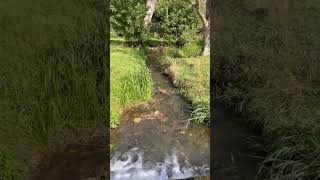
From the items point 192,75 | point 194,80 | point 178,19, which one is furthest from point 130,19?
point 194,80

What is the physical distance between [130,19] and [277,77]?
16.7 feet

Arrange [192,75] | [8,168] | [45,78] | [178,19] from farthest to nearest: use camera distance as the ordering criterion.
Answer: [178,19] → [192,75] → [45,78] → [8,168]

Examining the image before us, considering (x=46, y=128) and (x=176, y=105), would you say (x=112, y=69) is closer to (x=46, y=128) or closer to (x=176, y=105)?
(x=176, y=105)

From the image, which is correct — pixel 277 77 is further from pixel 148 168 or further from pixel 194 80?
pixel 194 80

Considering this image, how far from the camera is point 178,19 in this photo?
925cm

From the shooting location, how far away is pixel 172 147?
4.67 m

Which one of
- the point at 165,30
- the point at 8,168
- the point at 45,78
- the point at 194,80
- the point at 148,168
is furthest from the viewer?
the point at 165,30

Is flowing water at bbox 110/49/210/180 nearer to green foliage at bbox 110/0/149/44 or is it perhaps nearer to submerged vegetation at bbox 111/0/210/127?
submerged vegetation at bbox 111/0/210/127

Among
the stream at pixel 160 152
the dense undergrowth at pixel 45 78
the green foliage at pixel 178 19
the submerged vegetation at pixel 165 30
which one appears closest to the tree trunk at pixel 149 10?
the submerged vegetation at pixel 165 30

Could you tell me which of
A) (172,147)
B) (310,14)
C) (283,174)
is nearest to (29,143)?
(172,147)

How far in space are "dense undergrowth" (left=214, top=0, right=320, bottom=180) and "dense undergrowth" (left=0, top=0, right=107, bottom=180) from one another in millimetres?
1786

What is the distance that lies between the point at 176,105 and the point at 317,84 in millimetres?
2168

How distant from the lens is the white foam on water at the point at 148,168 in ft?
13.3

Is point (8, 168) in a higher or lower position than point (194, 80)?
lower
